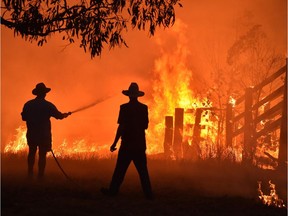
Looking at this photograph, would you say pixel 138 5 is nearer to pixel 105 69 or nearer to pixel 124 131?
pixel 124 131

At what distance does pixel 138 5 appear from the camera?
10.8 metres

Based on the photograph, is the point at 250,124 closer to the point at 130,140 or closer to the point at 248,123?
the point at 248,123

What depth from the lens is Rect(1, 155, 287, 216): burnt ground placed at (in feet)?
29.2

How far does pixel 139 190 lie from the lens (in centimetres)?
1094

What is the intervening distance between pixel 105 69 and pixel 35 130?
2610cm

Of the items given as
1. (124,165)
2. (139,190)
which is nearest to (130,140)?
(124,165)

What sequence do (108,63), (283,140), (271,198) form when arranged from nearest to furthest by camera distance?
1. (271,198)
2. (283,140)
3. (108,63)

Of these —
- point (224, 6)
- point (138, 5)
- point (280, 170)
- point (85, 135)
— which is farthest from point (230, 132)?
point (85, 135)

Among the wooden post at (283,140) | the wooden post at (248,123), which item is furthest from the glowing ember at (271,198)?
the wooden post at (248,123)

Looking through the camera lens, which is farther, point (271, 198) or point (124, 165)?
point (271, 198)

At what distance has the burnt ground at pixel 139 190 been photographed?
8.90 metres

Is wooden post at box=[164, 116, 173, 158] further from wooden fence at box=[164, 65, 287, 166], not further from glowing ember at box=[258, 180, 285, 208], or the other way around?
glowing ember at box=[258, 180, 285, 208]

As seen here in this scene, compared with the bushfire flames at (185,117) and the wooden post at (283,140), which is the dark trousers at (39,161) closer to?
the bushfire flames at (185,117)

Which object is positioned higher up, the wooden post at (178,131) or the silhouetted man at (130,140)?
the wooden post at (178,131)
